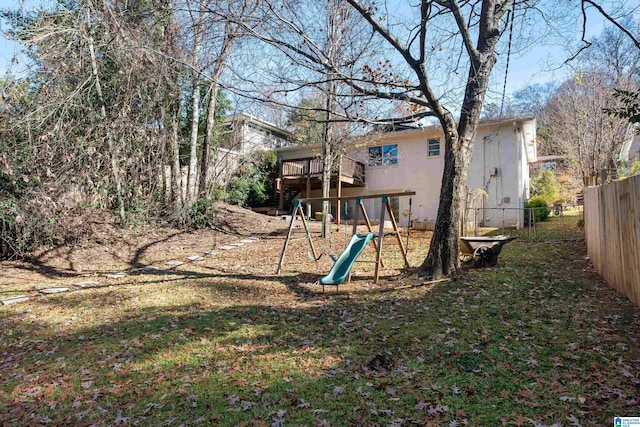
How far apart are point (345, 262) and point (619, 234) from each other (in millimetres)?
4296

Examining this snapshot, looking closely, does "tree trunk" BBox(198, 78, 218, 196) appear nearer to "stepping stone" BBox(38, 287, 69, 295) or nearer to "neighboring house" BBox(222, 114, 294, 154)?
"neighboring house" BBox(222, 114, 294, 154)

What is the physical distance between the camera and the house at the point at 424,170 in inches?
650

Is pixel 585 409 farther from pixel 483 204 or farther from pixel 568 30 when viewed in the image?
pixel 483 204

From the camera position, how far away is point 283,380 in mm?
3801

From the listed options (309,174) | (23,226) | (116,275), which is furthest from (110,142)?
(309,174)

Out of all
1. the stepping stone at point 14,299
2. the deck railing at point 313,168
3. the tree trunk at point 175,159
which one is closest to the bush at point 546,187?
the deck railing at point 313,168

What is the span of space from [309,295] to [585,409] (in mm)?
4598

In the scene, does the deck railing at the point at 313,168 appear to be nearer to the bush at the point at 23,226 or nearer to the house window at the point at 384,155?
the house window at the point at 384,155

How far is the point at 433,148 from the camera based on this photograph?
61.1 ft

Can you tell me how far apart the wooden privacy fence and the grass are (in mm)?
287

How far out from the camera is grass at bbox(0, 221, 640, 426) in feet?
10.6

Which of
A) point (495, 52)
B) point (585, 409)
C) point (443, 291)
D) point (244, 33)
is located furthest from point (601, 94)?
point (585, 409)

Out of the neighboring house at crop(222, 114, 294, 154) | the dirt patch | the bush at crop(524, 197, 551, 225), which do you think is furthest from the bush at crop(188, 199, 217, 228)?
the bush at crop(524, 197, 551, 225)

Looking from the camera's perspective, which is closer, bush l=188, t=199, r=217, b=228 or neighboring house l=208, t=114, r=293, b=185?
bush l=188, t=199, r=217, b=228
